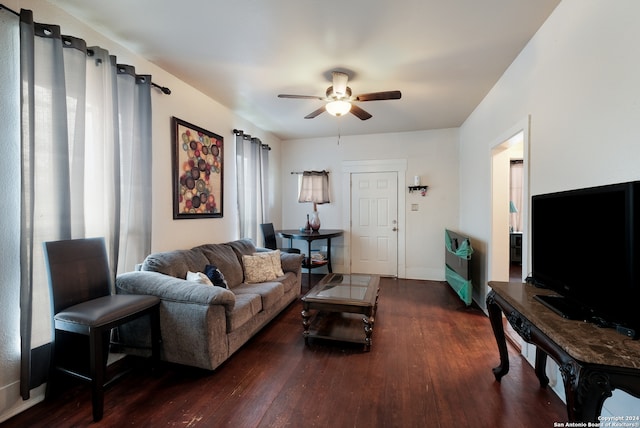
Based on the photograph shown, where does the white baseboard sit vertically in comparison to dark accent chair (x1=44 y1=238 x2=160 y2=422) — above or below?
below

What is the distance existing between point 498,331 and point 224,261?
2.54 meters

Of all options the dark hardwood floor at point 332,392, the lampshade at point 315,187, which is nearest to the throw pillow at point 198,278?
the dark hardwood floor at point 332,392

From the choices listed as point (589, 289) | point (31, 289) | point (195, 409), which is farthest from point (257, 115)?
point (589, 289)

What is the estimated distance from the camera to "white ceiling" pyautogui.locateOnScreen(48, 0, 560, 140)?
71.3 inches

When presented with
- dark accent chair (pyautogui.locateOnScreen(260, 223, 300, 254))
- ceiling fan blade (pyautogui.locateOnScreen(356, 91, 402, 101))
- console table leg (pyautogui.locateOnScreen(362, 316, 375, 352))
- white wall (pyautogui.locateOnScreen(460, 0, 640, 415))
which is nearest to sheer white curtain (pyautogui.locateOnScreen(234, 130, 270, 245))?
dark accent chair (pyautogui.locateOnScreen(260, 223, 300, 254))

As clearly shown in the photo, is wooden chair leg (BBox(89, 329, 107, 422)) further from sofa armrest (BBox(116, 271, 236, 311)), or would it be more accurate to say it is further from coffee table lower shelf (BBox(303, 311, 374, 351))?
coffee table lower shelf (BBox(303, 311, 374, 351))

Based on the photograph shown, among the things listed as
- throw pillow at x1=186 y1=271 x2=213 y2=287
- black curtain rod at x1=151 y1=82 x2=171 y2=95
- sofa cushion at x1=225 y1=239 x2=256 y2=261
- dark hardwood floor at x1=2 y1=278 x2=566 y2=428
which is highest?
black curtain rod at x1=151 y1=82 x2=171 y2=95

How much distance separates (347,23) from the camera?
1.95 metres

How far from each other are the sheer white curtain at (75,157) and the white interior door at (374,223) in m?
3.44

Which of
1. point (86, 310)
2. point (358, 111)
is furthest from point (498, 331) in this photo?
point (86, 310)

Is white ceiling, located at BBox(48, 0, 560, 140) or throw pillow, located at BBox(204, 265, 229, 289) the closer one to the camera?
white ceiling, located at BBox(48, 0, 560, 140)

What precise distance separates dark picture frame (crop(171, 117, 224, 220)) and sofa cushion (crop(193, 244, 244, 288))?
1.31 feet

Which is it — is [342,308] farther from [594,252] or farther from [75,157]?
[75,157]

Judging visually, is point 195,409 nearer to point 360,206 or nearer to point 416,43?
point 416,43
